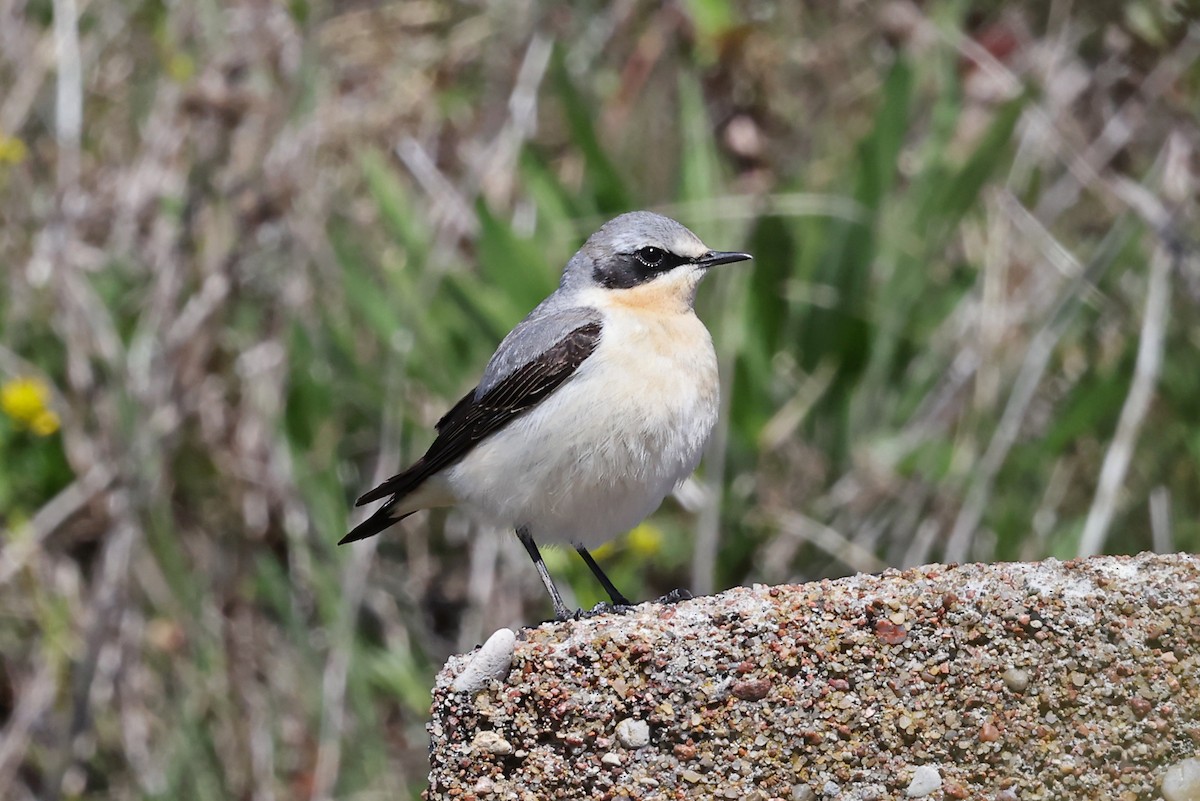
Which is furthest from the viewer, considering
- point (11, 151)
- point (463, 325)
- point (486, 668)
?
point (11, 151)

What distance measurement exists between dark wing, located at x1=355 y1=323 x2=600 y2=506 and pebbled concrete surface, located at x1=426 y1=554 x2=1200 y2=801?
189 centimetres

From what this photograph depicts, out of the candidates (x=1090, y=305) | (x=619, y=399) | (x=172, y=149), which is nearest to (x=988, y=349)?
(x=1090, y=305)

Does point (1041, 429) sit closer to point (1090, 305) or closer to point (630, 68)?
point (1090, 305)

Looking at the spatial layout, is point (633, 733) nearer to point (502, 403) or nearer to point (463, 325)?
point (502, 403)

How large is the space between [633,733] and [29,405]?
15.4 ft

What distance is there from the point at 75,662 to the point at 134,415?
1.05 metres

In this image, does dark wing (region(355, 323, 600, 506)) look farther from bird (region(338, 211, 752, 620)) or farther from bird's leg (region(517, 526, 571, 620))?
bird's leg (region(517, 526, 571, 620))

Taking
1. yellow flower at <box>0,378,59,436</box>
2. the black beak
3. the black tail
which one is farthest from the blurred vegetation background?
the black tail

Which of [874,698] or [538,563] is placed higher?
[874,698]

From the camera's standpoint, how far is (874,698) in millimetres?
2283

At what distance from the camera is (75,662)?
6254 mm

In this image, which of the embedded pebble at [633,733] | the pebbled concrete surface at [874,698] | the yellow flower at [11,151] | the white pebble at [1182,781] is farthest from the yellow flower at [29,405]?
the white pebble at [1182,781]

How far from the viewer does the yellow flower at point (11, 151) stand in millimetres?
6902

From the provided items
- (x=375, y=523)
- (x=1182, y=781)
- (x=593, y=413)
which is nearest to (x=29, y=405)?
(x=375, y=523)
